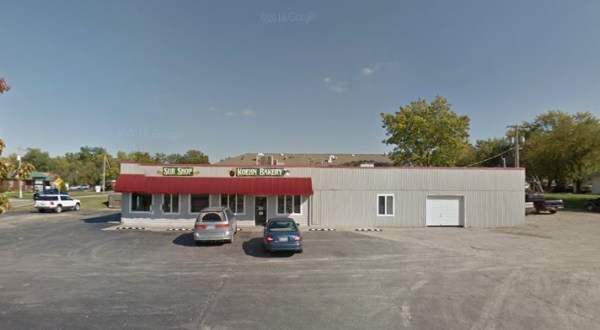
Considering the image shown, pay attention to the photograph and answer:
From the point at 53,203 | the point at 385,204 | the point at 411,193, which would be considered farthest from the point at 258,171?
the point at 53,203

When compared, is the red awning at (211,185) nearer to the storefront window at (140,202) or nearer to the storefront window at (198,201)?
the storefront window at (198,201)

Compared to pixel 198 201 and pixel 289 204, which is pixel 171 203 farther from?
pixel 289 204

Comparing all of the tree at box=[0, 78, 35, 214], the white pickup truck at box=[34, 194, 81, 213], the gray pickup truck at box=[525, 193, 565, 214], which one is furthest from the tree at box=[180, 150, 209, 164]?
the tree at box=[0, 78, 35, 214]

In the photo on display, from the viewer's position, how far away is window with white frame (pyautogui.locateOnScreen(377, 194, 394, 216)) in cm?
2244

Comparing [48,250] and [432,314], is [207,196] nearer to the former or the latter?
[48,250]

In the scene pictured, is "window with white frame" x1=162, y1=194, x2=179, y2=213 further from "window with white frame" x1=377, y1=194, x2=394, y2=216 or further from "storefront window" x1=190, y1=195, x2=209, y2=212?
"window with white frame" x1=377, y1=194, x2=394, y2=216

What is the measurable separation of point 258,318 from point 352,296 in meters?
2.88

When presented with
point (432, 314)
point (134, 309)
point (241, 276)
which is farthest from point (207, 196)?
point (432, 314)

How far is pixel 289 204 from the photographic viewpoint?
22359 mm

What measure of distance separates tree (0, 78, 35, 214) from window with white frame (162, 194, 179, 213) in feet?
58.5

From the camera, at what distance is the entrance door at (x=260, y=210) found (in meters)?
22.1

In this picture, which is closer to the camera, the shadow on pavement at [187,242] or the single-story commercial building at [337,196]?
the shadow on pavement at [187,242]

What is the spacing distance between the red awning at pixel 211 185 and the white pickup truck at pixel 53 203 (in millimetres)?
14803

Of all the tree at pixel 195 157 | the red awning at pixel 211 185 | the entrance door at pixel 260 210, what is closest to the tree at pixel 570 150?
the red awning at pixel 211 185
